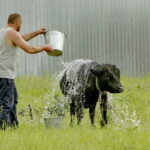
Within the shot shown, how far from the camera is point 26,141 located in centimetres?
835

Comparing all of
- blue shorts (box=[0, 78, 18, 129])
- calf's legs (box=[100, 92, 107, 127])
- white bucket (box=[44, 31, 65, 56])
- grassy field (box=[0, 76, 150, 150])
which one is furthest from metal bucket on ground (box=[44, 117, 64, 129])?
calf's legs (box=[100, 92, 107, 127])

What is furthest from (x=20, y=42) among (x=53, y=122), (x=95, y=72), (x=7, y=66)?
(x=95, y=72)

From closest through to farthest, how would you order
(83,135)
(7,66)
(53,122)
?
(83,135) < (53,122) < (7,66)

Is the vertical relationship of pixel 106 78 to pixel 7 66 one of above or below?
below

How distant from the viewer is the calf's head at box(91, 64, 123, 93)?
10430 millimetres

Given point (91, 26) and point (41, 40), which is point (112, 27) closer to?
point (91, 26)

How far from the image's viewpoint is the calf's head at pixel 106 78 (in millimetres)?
10430

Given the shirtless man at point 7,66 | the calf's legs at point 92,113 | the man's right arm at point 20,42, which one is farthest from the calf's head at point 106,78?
the shirtless man at point 7,66

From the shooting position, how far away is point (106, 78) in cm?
1051

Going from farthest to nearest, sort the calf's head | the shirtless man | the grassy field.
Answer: the calf's head, the shirtless man, the grassy field

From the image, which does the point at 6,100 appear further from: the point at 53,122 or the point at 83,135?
the point at 83,135

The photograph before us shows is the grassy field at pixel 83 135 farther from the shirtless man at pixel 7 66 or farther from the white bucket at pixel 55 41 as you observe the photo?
the white bucket at pixel 55 41

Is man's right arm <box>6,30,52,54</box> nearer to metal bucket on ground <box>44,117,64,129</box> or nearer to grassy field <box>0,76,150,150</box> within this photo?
metal bucket on ground <box>44,117,64,129</box>

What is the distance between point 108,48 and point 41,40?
6.03 feet
